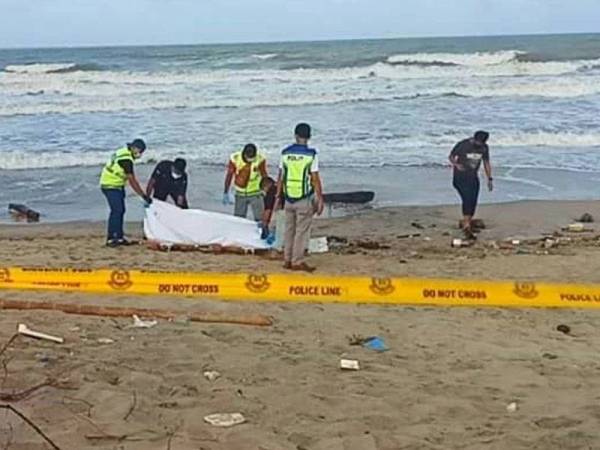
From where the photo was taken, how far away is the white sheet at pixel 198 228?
41.3 feet

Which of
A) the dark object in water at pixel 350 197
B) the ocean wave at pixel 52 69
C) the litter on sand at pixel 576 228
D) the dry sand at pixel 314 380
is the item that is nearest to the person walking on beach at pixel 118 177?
the dry sand at pixel 314 380

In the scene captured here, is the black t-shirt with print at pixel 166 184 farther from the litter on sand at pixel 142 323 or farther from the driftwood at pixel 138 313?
the litter on sand at pixel 142 323

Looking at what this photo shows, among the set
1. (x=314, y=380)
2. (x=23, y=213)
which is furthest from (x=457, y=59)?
(x=314, y=380)

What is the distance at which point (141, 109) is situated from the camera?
35750 millimetres

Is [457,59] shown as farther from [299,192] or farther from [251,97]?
[299,192]

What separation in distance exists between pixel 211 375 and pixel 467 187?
8086mm

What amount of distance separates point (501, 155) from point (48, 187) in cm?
1065

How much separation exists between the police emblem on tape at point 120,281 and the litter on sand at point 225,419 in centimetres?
424

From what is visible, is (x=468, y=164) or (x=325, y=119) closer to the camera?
(x=468, y=164)

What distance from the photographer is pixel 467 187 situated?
14055 mm

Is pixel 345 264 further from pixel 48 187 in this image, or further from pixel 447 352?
pixel 48 187

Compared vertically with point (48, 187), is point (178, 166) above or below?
above

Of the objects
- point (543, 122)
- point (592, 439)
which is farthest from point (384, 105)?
point (592, 439)

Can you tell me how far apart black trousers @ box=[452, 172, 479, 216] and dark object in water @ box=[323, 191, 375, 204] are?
3.58m
